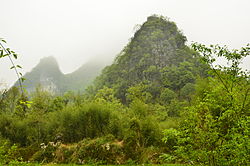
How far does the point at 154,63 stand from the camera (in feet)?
182

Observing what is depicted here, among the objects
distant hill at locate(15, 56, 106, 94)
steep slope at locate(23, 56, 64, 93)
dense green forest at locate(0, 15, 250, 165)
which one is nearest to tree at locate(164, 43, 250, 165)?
dense green forest at locate(0, 15, 250, 165)

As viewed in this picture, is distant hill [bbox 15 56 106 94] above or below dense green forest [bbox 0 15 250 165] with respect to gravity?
above

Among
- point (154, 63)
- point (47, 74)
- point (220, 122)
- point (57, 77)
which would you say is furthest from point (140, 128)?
point (47, 74)

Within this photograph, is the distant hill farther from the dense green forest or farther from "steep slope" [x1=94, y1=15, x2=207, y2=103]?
the dense green forest

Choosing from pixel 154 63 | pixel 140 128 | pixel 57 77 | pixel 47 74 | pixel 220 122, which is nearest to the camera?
pixel 220 122

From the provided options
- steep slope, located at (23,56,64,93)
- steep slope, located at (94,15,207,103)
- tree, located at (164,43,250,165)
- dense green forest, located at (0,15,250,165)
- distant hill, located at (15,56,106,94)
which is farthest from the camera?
steep slope, located at (23,56,64,93)

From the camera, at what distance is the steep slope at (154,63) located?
45938mm

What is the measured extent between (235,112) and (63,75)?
119304 mm

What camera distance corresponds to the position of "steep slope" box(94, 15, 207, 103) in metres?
45.9

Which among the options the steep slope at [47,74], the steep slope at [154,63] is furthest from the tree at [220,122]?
the steep slope at [47,74]

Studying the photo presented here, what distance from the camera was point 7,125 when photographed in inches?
482

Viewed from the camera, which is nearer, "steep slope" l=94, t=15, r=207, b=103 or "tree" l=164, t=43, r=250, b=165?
"tree" l=164, t=43, r=250, b=165

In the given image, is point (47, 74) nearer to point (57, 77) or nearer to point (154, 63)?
point (57, 77)

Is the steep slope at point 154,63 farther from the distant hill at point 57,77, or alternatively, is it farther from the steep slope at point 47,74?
the steep slope at point 47,74
